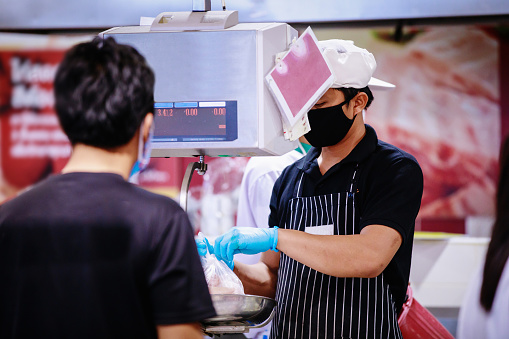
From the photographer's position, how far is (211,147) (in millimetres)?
1552

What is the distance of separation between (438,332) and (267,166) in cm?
121

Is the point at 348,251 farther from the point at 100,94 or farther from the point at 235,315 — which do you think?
the point at 100,94

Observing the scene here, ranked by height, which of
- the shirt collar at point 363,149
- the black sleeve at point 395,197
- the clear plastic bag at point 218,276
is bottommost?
the clear plastic bag at point 218,276

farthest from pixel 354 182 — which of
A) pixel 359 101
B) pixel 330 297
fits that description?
pixel 330 297

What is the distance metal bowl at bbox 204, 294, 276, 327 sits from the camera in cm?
161

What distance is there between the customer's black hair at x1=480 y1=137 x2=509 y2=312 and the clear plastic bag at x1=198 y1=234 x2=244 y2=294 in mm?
748

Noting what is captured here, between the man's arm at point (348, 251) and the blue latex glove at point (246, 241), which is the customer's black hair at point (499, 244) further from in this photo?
the blue latex glove at point (246, 241)

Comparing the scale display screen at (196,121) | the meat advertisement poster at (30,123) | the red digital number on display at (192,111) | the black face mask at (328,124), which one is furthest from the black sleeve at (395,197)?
the meat advertisement poster at (30,123)

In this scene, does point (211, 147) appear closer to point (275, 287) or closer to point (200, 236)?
point (200, 236)

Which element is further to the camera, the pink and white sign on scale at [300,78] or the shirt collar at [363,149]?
the shirt collar at [363,149]

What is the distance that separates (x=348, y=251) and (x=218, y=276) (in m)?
0.41

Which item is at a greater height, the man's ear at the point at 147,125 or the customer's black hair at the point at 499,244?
the man's ear at the point at 147,125

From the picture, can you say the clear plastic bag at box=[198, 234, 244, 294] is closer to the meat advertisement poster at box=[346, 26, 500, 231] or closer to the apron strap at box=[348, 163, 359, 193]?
the apron strap at box=[348, 163, 359, 193]

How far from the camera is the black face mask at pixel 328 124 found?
6.11ft
